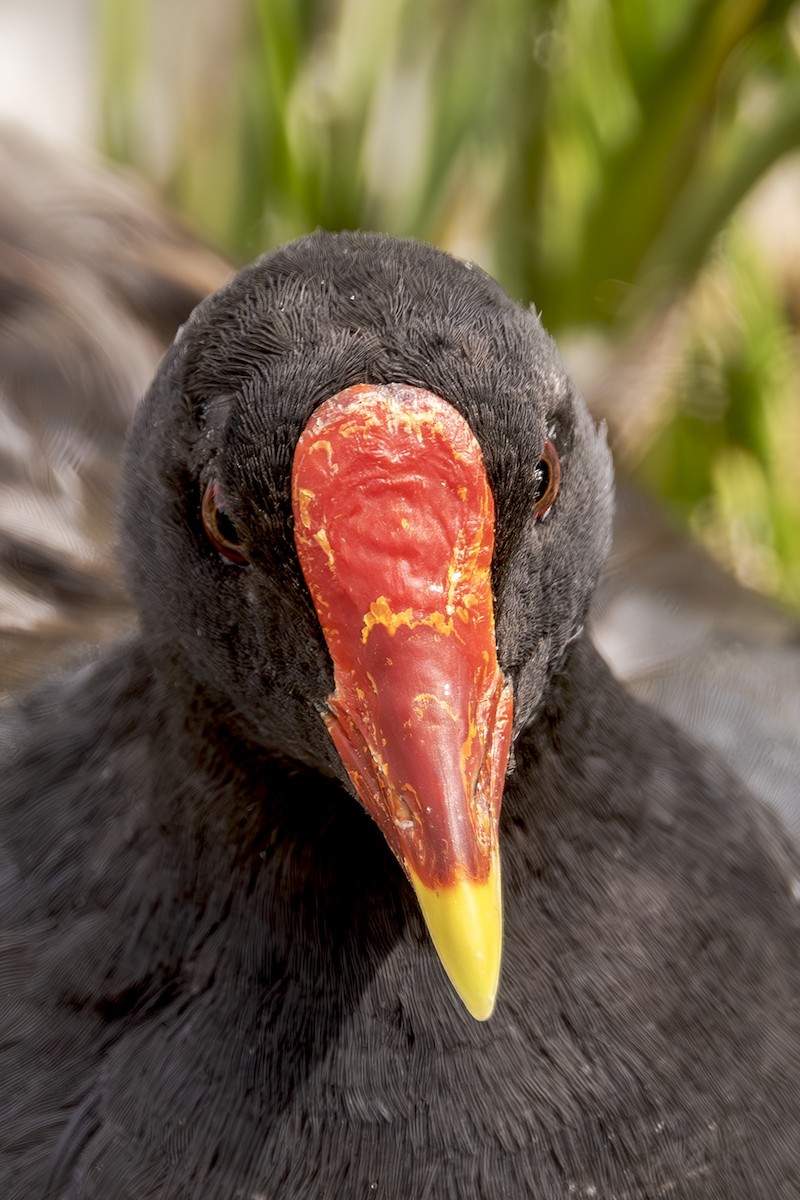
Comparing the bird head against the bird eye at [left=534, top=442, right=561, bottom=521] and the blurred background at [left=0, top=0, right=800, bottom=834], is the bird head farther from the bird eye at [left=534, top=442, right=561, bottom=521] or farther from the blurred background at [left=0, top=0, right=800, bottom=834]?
the blurred background at [left=0, top=0, right=800, bottom=834]

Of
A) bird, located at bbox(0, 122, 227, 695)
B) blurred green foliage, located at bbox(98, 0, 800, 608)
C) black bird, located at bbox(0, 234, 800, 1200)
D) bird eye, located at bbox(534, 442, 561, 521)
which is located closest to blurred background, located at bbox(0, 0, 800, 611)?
blurred green foliage, located at bbox(98, 0, 800, 608)

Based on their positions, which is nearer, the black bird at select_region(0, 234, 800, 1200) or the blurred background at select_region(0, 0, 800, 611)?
the black bird at select_region(0, 234, 800, 1200)

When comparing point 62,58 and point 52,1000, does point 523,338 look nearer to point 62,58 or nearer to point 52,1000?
point 52,1000

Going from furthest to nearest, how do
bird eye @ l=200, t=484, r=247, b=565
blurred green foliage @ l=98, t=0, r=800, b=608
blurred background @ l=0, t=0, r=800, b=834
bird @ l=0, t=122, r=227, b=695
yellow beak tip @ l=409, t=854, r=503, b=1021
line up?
blurred green foliage @ l=98, t=0, r=800, b=608, blurred background @ l=0, t=0, r=800, b=834, bird @ l=0, t=122, r=227, b=695, bird eye @ l=200, t=484, r=247, b=565, yellow beak tip @ l=409, t=854, r=503, b=1021

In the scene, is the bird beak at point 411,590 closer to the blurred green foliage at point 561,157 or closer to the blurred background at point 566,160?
the blurred background at point 566,160

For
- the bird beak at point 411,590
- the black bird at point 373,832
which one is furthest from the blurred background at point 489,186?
the bird beak at point 411,590

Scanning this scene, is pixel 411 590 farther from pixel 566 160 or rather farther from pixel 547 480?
pixel 566 160

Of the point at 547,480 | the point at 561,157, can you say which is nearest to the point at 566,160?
the point at 561,157
